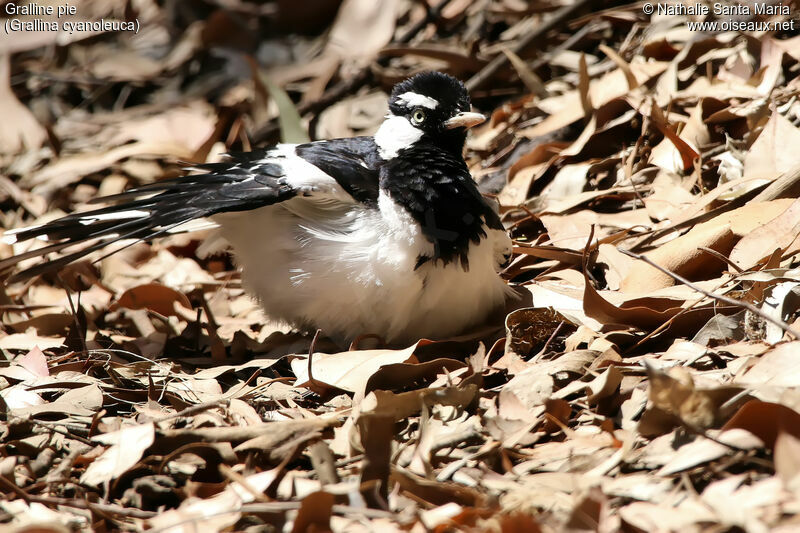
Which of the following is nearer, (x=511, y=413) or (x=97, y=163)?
(x=511, y=413)

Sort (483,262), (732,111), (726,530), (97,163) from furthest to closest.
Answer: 1. (97,163)
2. (732,111)
3. (483,262)
4. (726,530)

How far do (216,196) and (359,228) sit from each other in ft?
1.70

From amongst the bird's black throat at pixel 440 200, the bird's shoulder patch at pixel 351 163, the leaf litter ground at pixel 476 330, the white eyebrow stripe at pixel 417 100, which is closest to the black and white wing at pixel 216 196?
the bird's shoulder patch at pixel 351 163

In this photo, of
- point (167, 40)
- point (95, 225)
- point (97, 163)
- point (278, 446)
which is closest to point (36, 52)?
point (167, 40)

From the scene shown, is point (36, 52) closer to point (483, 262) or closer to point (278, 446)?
point (483, 262)

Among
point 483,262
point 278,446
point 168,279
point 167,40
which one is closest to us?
point 278,446

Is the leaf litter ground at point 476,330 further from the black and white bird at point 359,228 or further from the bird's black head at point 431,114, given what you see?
the bird's black head at point 431,114

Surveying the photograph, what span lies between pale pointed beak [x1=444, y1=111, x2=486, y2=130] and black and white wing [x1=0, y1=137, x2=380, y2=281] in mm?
304

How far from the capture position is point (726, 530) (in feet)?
5.50

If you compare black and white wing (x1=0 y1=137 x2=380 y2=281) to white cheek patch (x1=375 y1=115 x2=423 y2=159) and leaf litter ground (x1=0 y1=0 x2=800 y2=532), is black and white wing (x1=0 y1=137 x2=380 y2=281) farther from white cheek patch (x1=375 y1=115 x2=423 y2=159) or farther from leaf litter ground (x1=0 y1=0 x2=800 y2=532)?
leaf litter ground (x1=0 y1=0 x2=800 y2=532)

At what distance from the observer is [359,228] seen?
9.87ft

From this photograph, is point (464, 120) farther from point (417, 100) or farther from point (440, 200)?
point (440, 200)

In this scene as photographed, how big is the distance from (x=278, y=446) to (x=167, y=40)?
4.44 metres

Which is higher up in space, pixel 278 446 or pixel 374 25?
pixel 374 25
